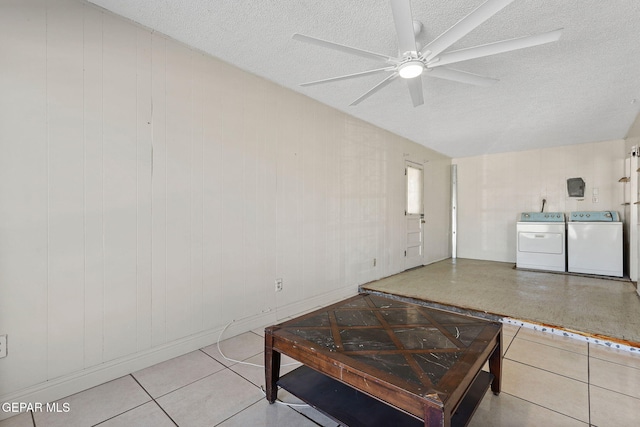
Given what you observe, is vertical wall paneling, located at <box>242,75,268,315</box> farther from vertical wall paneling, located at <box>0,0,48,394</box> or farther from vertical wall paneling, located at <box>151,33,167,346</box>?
vertical wall paneling, located at <box>0,0,48,394</box>

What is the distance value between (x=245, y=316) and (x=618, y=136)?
21.5ft

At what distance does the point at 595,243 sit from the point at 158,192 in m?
6.34

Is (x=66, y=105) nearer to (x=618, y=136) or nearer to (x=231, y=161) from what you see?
(x=231, y=161)

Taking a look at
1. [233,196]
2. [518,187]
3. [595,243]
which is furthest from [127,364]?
[518,187]

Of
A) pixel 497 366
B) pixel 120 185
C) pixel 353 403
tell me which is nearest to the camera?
pixel 353 403

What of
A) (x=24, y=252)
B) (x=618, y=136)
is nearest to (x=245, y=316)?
(x=24, y=252)

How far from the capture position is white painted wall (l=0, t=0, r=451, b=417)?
66.1 inches

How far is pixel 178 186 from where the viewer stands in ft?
7.59

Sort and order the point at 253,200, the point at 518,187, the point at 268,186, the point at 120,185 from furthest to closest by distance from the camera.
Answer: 1. the point at 518,187
2. the point at 268,186
3. the point at 253,200
4. the point at 120,185

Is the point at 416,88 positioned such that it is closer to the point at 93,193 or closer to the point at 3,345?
the point at 93,193

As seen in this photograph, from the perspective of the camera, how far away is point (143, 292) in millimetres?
2131

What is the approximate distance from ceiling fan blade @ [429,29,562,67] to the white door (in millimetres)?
3301

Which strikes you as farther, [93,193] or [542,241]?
[542,241]

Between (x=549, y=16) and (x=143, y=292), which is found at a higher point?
(x=549, y=16)
